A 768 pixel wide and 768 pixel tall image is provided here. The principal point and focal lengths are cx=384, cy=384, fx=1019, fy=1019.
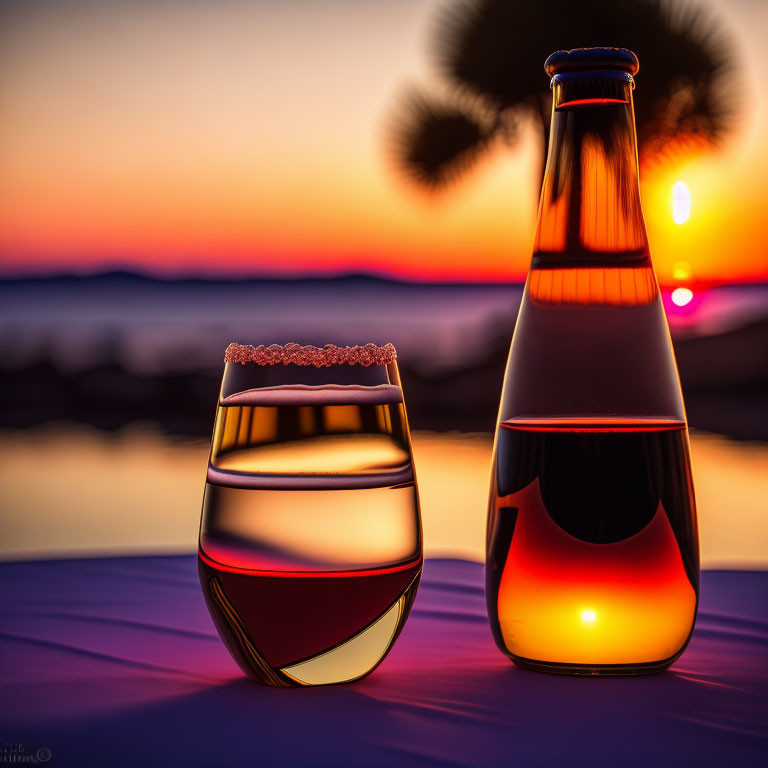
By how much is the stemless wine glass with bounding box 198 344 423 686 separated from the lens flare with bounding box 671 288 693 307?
384 centimetres

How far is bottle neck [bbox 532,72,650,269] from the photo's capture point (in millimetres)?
798

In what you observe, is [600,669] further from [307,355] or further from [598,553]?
[307,355]

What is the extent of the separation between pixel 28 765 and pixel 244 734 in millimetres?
120

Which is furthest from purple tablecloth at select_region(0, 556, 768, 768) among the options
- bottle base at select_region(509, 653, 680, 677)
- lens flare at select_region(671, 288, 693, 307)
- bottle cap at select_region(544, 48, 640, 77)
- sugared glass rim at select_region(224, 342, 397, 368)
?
lens flare at select_region(671, 288, 693, 307)

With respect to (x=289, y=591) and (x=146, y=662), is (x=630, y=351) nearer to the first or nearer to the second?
(x=289, y=591)

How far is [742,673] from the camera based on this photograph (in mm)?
744

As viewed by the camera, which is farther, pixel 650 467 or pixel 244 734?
pixel 650 467

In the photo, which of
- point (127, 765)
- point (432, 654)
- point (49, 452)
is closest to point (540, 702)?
point (432, 654)

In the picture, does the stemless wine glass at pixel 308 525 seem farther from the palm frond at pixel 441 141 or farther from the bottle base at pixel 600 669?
the palm frond at pixel 441 141

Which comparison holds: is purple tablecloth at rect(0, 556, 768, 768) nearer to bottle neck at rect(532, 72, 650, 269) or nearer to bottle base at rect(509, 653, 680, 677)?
bottle base at rect(509, 653, 680, 677)

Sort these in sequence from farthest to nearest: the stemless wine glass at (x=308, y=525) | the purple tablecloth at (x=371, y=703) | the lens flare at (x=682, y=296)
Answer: the lens flare at (x=682, y=296)
the stemless wine glass at (x=308, y=525)
the purple tablecloth at (x=371, y=703)

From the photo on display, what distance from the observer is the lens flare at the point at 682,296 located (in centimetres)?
439

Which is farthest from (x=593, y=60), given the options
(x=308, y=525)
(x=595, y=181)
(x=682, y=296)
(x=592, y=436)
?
(x=682, y=296)

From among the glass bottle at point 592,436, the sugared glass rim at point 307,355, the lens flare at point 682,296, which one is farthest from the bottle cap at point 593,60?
the lens flare at point 682,296
